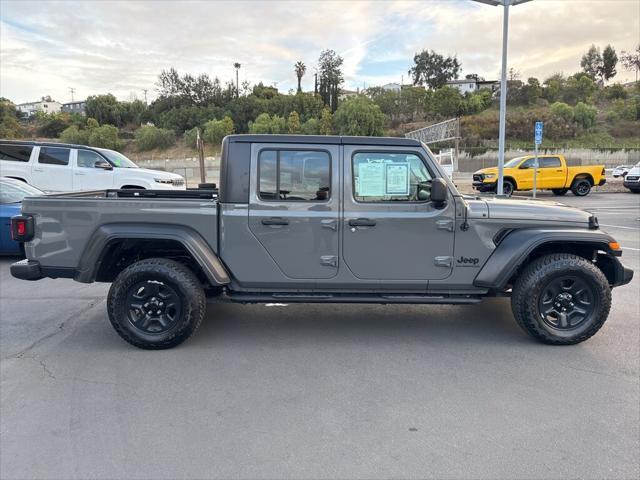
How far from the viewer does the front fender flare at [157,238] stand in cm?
409

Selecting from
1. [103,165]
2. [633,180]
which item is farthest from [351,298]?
[633,180]

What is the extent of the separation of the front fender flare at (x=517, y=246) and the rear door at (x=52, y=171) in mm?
11148

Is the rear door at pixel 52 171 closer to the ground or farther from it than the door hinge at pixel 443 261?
farther from it

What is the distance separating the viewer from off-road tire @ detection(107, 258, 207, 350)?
4.15 meters

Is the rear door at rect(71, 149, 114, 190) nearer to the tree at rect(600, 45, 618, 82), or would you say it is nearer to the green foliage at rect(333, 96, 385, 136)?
the green foliage at rect(333, 96, 385, 136)

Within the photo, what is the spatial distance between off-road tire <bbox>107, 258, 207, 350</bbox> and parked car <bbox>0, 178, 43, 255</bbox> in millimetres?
4310

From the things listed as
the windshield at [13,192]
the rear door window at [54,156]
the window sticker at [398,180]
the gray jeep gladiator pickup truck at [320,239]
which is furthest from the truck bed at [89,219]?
the rear door window at [54,156]

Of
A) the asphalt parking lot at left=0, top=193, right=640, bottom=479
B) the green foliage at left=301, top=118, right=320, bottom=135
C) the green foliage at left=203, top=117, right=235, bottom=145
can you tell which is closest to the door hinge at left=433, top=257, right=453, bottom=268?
the asphalt parking lot at left=0, top=193, right=640, bottom=479

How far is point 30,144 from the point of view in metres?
12.0

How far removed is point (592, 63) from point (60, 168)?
11705cm

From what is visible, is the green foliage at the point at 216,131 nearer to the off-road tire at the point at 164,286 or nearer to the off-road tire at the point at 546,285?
the off-road tire at the point at 164,286

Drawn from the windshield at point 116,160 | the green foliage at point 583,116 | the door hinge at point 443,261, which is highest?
the green foliage at point 583,116

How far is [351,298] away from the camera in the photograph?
4320 millimetres

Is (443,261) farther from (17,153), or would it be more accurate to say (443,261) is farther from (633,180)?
(633,180)
